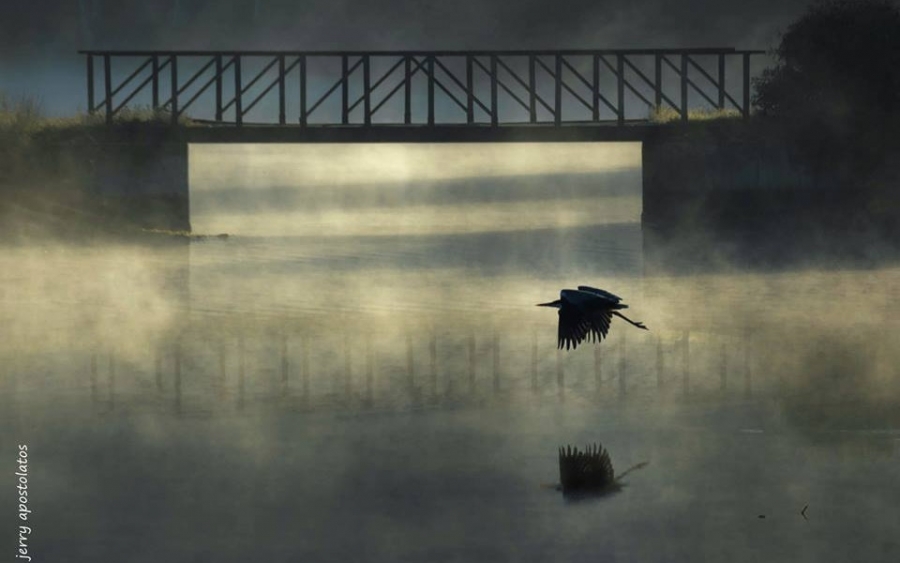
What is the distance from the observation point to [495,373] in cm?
2395

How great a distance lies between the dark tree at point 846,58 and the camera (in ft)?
219

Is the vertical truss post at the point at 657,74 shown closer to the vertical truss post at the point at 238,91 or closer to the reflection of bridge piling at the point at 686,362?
the vertical truss post at the point at 238,91

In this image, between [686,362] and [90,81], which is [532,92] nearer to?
[90,81]

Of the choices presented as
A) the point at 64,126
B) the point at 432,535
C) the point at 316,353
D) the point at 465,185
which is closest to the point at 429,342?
the point at 316,353

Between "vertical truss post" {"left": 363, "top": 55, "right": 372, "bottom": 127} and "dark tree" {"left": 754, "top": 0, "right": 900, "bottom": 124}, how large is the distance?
1824cm

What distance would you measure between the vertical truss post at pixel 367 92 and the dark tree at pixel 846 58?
18243 millimetres

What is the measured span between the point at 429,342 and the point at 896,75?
43.7m

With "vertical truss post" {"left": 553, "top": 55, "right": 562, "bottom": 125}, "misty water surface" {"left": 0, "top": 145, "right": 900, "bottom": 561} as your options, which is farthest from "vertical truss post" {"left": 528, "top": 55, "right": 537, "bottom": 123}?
"misty water surface" {"left": 0, "top": 145, "right": 900, "bottom": 561}

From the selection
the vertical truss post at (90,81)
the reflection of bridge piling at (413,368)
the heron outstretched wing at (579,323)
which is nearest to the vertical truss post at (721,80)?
the vertical truss post at (90,81)

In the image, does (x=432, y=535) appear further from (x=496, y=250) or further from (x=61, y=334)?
(x=496, y=250)

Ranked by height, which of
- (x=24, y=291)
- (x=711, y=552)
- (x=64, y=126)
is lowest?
(x=711, y=552)

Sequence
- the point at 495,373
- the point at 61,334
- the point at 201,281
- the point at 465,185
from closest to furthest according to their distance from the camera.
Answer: the point at 495,373
the point at 61,334
the point at 201,281
the point at 465,185

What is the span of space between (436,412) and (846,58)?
50.0 m

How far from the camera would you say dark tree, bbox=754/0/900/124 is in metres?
66.8
